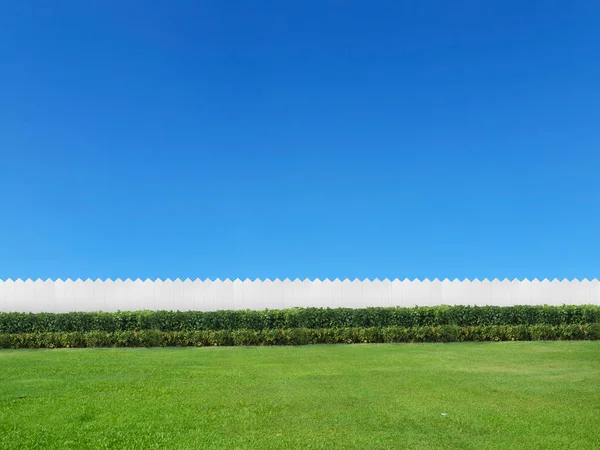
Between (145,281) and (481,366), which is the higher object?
(145,281)

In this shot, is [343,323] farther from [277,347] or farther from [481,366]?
[481,366]

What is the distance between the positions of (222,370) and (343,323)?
20.0 feet

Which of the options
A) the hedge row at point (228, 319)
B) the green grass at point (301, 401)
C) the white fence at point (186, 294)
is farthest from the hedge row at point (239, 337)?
the white fence at point (186, 294)

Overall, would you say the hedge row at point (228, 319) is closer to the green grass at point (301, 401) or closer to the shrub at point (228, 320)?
the shrub at point (228, 320)

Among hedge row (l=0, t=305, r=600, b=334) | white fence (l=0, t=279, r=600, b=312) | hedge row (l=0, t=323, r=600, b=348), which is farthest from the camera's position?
white fence (l=0, t=279, r=600, b=312)

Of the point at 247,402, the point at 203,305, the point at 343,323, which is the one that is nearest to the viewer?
the point at 247,402

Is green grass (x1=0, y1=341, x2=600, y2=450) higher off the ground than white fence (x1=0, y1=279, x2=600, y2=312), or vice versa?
white fence (x1=0, y1=279, x2=600, y2=312)

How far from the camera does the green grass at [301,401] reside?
5695 millimetres

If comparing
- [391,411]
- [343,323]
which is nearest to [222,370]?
[391,411]

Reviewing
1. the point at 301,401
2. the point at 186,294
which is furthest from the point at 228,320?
the point at 301,401

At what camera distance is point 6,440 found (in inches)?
228

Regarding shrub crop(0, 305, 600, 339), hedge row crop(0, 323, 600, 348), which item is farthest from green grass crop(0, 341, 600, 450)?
shrub crop(0, 305, 600, 339)

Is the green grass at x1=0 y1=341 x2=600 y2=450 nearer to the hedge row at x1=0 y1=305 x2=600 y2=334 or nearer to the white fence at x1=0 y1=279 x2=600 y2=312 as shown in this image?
the hedge row at x1=0 y1=305 x2=600 y2=334

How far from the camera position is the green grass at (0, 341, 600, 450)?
5695 millimetres
